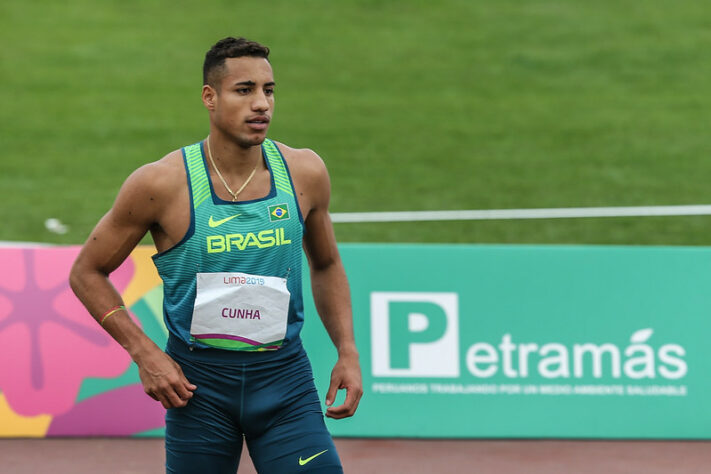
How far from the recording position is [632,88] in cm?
1598

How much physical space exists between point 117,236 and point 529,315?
3.94m

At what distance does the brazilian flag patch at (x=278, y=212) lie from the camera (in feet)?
11.0

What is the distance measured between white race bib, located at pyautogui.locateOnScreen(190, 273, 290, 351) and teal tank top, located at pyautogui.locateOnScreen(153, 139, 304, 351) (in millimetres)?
21

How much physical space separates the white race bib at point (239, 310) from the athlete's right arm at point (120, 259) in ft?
0.53

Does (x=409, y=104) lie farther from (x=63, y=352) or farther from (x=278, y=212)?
(x=278, y=212)

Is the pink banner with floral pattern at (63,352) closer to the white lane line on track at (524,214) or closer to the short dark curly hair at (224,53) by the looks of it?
the short dark curly hair at (224,53)

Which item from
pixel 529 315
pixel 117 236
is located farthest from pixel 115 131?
pixel 117 236

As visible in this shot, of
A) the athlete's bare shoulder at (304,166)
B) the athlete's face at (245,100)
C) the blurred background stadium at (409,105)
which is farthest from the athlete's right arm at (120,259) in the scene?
the blurred background stadium at (409,105)

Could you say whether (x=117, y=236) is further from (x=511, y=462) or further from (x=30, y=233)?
(x=30, y=233)

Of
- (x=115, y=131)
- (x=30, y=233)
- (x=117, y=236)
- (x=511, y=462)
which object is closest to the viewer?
(x=117, y=236)

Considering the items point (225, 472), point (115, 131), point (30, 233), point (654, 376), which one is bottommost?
point (225, 472)

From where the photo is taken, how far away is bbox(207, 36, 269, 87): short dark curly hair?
10.9 ft

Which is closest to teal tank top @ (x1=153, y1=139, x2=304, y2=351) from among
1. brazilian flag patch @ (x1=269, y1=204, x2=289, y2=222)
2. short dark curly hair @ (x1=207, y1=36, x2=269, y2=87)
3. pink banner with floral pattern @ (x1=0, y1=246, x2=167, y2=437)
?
brazilian flag patch @ (x1=269, y1=204, x2=289, y2=222)

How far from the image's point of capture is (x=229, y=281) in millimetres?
3350
